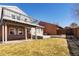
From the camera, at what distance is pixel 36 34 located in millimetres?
18766

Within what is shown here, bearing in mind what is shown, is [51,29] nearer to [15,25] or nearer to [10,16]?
[15,25]

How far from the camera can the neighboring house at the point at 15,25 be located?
13.8 metres

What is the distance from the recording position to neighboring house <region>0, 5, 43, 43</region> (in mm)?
13789

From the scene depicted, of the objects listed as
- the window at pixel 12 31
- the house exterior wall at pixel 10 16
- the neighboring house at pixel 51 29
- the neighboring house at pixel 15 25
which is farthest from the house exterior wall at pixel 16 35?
the neighboring house at pixel 51 29

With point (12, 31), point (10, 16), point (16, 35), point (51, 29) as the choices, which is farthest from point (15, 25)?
point (51, 29)

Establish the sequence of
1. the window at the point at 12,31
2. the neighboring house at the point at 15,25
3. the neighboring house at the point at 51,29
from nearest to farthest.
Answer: the neighboring house at the point at 15,25, the neighboring house at the point at 51,29, the window at the point at 12,31

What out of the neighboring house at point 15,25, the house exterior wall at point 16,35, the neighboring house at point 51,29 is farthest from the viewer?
the house exterior wall at point 16,35

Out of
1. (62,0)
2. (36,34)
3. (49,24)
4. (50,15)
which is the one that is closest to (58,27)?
(49,24)

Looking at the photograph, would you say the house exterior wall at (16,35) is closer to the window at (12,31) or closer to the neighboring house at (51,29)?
the window at (12,31)

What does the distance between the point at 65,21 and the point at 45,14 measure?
1.86 m

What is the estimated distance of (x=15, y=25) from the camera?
16.7 metres

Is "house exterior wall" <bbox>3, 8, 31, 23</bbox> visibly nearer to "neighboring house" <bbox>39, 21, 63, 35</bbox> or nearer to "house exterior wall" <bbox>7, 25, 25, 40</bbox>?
"house exterior wall" <bbox>7, 25, 25, 40</bbox>

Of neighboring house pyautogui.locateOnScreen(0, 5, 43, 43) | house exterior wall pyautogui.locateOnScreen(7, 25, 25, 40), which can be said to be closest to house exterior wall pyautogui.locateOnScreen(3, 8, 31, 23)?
neighboring house pyautogui.locateOnScreen(0, 5, 43, 43)

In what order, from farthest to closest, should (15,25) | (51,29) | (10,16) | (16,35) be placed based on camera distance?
(16,35) < (15,25) < (51,29) < (10,16)
